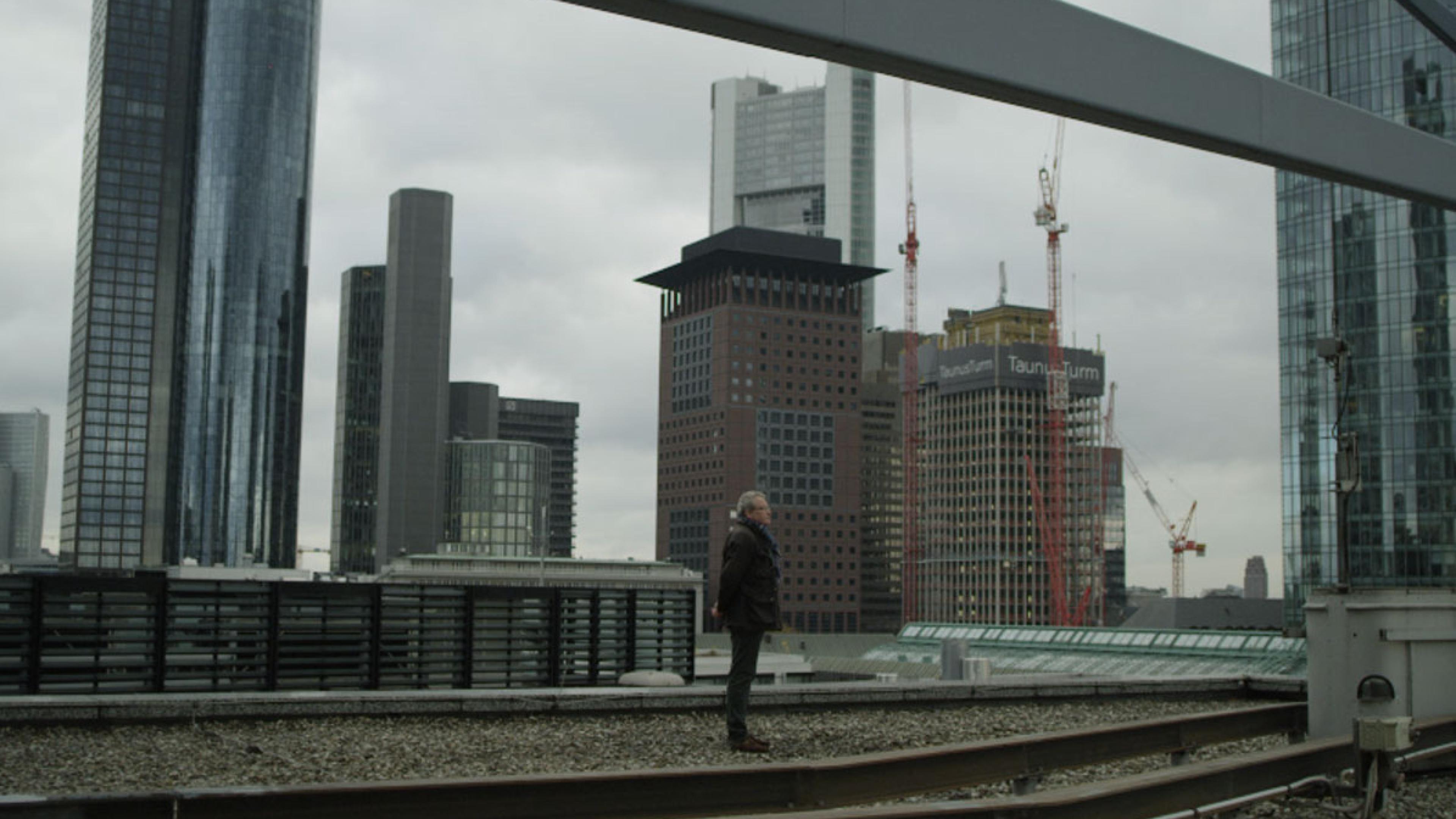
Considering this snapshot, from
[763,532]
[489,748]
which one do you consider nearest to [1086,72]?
[763,532]


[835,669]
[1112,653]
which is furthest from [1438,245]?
[835,669]

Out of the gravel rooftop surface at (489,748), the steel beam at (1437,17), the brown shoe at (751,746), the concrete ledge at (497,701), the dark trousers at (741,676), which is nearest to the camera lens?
the gravel rooftop surface at (489,748)

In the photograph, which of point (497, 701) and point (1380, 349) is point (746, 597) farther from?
point (1380, 349)

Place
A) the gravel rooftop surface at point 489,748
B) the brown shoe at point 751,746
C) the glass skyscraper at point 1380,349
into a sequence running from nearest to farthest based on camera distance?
1. the gravel rooftop surface at point 489,748
2. the brown shoe at point 751,746
3. the glass skyscraper at point 1380,349

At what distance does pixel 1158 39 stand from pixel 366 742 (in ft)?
Answer: 25.2

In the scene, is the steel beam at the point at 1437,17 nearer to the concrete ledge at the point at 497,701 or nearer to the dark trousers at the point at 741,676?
the concrete ledge at the point at 497,701

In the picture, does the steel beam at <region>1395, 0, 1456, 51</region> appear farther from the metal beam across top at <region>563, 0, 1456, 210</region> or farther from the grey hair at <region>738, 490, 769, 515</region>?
the grey hair at <region>738, 490, 769, 515</region>

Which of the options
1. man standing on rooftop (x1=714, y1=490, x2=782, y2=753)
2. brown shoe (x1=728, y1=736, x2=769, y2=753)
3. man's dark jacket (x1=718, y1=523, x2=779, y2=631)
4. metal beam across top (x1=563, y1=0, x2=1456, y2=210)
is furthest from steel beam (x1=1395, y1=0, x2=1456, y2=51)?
brown shoe (x1=728, y1=736, x2=769, y2=753)

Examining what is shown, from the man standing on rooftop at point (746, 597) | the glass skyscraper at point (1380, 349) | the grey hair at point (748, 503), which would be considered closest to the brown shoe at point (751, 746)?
the man standing on rooftop at point (746, 597)

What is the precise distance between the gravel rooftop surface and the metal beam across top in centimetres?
443

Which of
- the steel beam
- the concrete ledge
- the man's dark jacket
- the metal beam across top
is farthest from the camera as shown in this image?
the steel beam

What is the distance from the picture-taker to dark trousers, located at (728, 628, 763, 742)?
1006 cm

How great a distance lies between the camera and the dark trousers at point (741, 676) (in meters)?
10.1

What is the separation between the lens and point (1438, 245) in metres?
99.8
